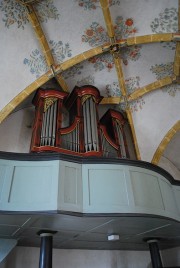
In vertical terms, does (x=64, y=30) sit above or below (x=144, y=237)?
above

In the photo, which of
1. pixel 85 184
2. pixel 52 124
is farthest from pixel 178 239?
pixel 52 124

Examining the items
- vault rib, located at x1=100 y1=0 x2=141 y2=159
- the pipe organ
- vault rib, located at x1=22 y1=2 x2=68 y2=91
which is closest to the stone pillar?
the pipe organ

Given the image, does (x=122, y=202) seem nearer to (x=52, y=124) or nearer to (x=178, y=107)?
(x=52, y=124)

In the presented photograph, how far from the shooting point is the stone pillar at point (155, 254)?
5.92 m

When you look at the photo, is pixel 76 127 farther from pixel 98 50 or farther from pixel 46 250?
pixel 46 250

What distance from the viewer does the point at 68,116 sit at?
25.5 feet

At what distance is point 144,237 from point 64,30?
5469 millimetres

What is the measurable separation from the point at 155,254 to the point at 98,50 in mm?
5358

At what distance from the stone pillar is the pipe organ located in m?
2.24

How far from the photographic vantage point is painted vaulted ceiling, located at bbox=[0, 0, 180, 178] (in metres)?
6.13

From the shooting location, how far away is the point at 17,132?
6.89 meters

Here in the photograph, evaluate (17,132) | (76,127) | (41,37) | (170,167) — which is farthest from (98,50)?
(170,167)

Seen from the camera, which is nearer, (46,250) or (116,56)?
(46,250)

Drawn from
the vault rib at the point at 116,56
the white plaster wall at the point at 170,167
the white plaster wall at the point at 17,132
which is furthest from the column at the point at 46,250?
the white plaster wall at the point at 170,167
